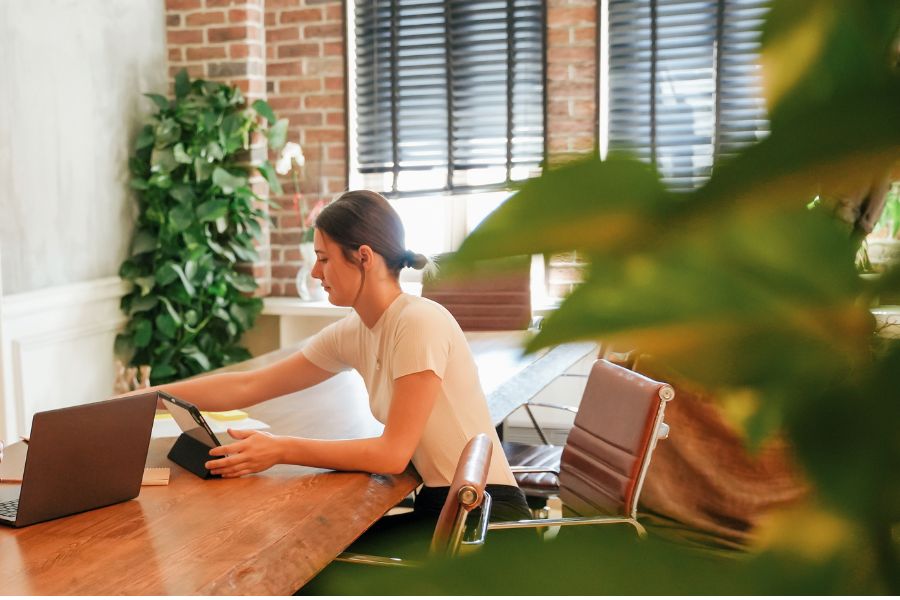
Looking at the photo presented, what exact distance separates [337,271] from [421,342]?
1.16ft

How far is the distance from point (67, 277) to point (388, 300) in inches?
101

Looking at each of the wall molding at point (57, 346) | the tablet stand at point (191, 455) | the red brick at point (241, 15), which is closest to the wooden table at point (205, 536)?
the tablet stand at point (191, 455)

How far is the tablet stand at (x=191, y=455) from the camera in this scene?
2145mm

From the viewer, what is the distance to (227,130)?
4906 mm

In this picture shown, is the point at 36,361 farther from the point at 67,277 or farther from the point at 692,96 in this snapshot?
the point at 692,96

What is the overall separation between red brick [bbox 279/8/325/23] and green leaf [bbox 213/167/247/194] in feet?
3.33

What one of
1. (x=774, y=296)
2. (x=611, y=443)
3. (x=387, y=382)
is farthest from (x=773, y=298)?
(x=611, y=443)

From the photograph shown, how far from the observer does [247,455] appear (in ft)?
6.94

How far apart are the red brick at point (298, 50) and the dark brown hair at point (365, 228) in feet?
10.0

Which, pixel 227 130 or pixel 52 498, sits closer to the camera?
pixel 52 498

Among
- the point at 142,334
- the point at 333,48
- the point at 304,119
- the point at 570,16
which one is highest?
the point at 570,16

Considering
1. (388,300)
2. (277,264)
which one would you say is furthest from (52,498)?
(277,264)

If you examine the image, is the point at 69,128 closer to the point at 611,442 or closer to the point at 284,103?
Answer: the point at 284,103

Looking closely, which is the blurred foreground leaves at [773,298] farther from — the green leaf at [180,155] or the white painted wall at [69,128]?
the green leaf at [180,155]
